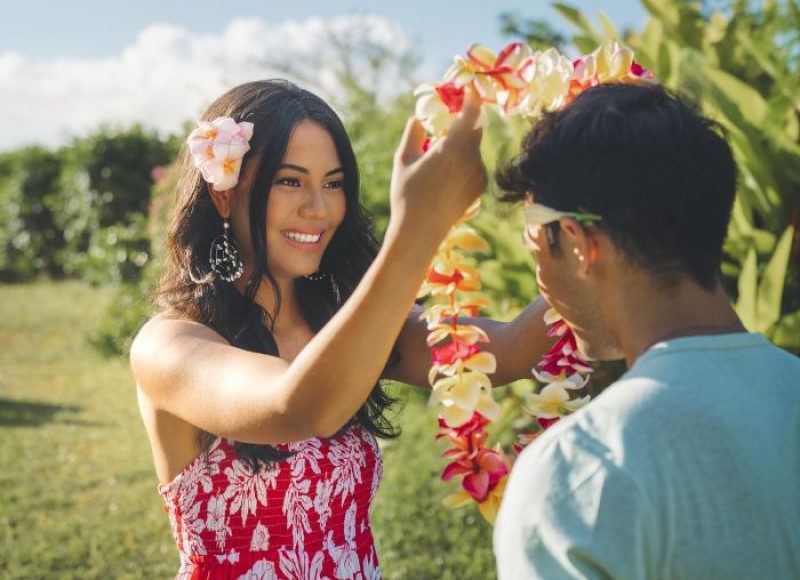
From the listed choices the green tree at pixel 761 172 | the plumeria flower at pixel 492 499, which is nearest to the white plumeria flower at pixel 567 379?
the plumeria flower at pixel 492 499

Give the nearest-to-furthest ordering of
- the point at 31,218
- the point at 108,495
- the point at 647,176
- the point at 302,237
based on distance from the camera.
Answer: the point at 647,176 < the point at 302,237 < the point at 108,495 < the point at 31,218

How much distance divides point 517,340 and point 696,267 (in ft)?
2.67

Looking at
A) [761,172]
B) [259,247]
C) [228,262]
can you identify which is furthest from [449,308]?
[761,172]

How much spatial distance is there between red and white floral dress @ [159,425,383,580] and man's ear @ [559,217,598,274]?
105 cm

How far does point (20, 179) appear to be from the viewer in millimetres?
20094

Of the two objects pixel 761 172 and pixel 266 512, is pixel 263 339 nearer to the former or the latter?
pixel 266 512

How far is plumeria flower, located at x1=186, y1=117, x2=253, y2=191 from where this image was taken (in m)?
2.22

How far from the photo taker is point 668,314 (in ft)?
4.32

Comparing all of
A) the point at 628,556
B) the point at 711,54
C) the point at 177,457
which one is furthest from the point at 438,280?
the point at 711,54

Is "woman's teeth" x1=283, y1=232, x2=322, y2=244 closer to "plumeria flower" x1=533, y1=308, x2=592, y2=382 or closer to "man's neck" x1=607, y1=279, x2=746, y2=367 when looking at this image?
"plumeria flower" x1=533, y1=308, x2=592, y2=382

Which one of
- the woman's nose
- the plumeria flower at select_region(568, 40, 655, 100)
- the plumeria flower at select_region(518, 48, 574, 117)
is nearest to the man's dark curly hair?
the plumeria flower at select_region(518, 48, 574, 117)

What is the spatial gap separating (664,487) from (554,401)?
0.76m

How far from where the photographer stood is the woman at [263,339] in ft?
6.57

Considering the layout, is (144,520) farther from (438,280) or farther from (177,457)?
(438,280)
